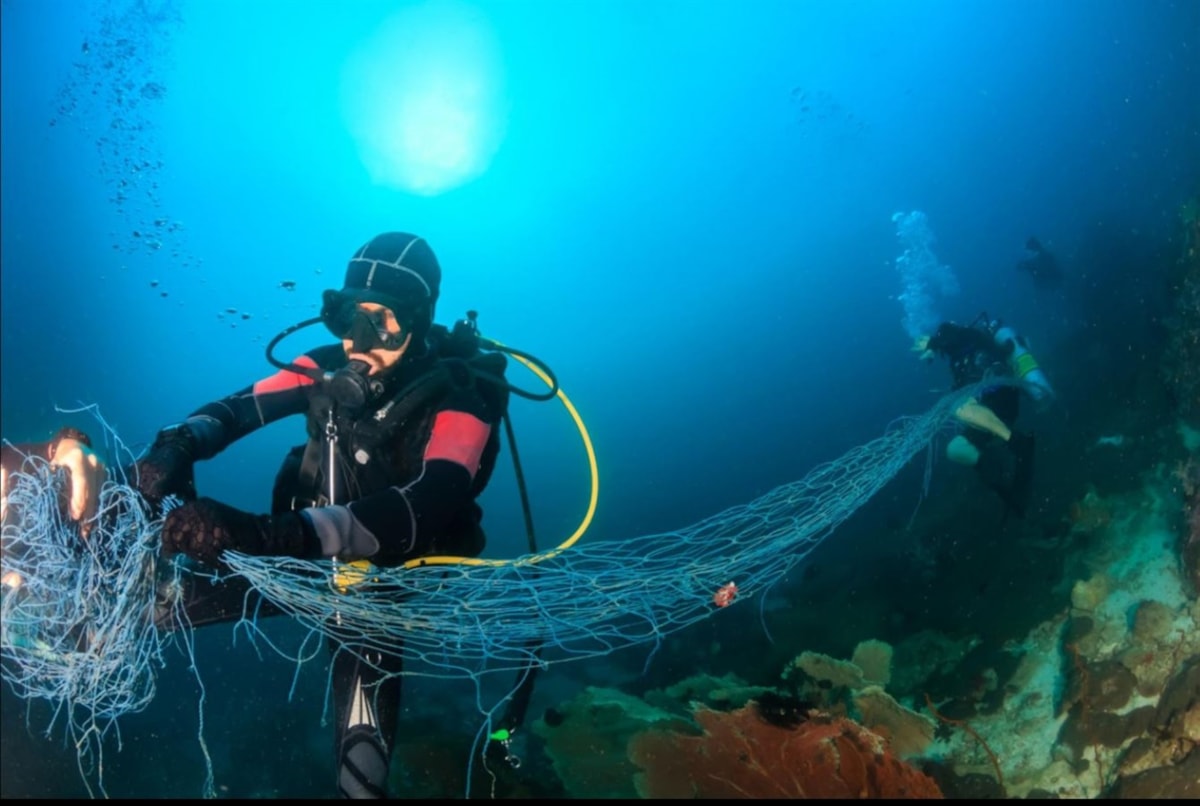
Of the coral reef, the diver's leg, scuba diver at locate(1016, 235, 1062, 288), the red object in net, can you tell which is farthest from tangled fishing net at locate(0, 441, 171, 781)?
scuba diver at locate(1016, 235, 1062, 288)

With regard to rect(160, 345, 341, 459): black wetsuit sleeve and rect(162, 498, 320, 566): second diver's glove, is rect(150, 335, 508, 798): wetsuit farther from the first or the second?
rect(162, 498, 320, 566): second diver's glove

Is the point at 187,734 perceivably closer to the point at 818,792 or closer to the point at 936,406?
the point at 818,792

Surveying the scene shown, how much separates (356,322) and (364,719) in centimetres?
240

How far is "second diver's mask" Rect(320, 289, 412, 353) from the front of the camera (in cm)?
372

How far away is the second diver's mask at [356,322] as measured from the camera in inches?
146

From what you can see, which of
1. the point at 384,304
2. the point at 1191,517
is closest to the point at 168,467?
the point at 384,304

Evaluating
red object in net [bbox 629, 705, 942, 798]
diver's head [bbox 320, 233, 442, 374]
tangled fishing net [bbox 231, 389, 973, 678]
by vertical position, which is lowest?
red object in net [bbox 629, 705, 942, 798]

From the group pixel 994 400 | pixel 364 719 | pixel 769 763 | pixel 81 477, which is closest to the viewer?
pixel 81 477

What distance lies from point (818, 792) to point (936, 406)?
179 inches

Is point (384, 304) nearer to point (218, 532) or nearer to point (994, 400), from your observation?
point (218, 532)

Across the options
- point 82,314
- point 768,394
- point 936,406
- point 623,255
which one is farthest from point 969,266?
point 82,314

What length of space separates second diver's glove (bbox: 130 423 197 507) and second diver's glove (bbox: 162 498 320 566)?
3.25 feet

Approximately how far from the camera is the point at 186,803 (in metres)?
5.34

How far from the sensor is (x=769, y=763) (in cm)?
502
